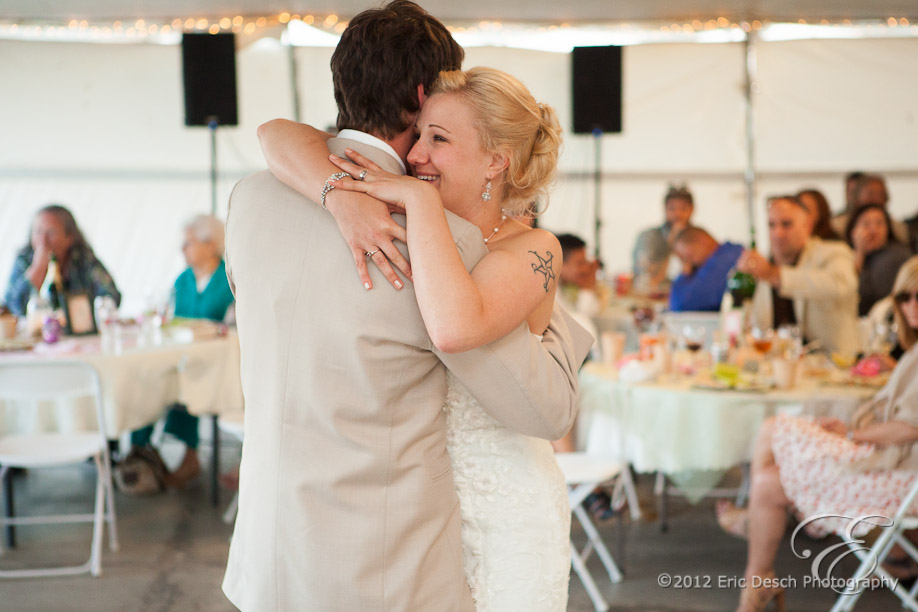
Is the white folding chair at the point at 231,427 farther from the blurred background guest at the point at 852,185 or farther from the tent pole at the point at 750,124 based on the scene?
the tent pole at the point at 750,124

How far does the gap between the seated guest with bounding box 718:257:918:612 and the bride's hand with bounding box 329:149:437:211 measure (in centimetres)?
234

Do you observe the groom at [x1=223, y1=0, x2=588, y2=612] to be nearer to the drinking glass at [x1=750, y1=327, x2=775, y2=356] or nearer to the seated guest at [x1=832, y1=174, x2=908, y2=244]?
the drinking glass at [x1=750, y1=327, x2=775, y2=356]

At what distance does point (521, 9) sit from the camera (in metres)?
7.97

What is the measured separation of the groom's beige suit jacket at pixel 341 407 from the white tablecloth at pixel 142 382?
2748mm

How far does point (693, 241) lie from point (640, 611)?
9.33ft

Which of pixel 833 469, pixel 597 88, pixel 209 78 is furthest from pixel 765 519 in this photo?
pixel 209 78

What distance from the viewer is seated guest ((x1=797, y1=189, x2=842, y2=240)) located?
538 cm

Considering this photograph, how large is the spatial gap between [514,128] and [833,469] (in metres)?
2.17

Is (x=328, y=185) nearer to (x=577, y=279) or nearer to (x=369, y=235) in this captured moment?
(x=369, y=235)

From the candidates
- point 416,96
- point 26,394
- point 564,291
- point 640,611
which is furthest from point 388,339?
point 564,291

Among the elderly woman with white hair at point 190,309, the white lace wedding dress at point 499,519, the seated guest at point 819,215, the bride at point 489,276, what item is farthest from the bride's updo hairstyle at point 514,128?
the seated guest at point 819,215

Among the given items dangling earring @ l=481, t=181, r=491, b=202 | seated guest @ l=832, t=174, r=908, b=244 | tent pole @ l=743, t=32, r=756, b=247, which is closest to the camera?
dangling earring @ l=481, t=181, r=491, b=202

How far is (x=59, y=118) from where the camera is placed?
28.1ft

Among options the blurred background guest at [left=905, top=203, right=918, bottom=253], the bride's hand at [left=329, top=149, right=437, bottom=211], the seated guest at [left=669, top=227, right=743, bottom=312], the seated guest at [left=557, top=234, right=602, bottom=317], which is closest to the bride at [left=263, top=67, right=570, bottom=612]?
the bride's hand at [left=329, top=149, right=437, bottom=211]
